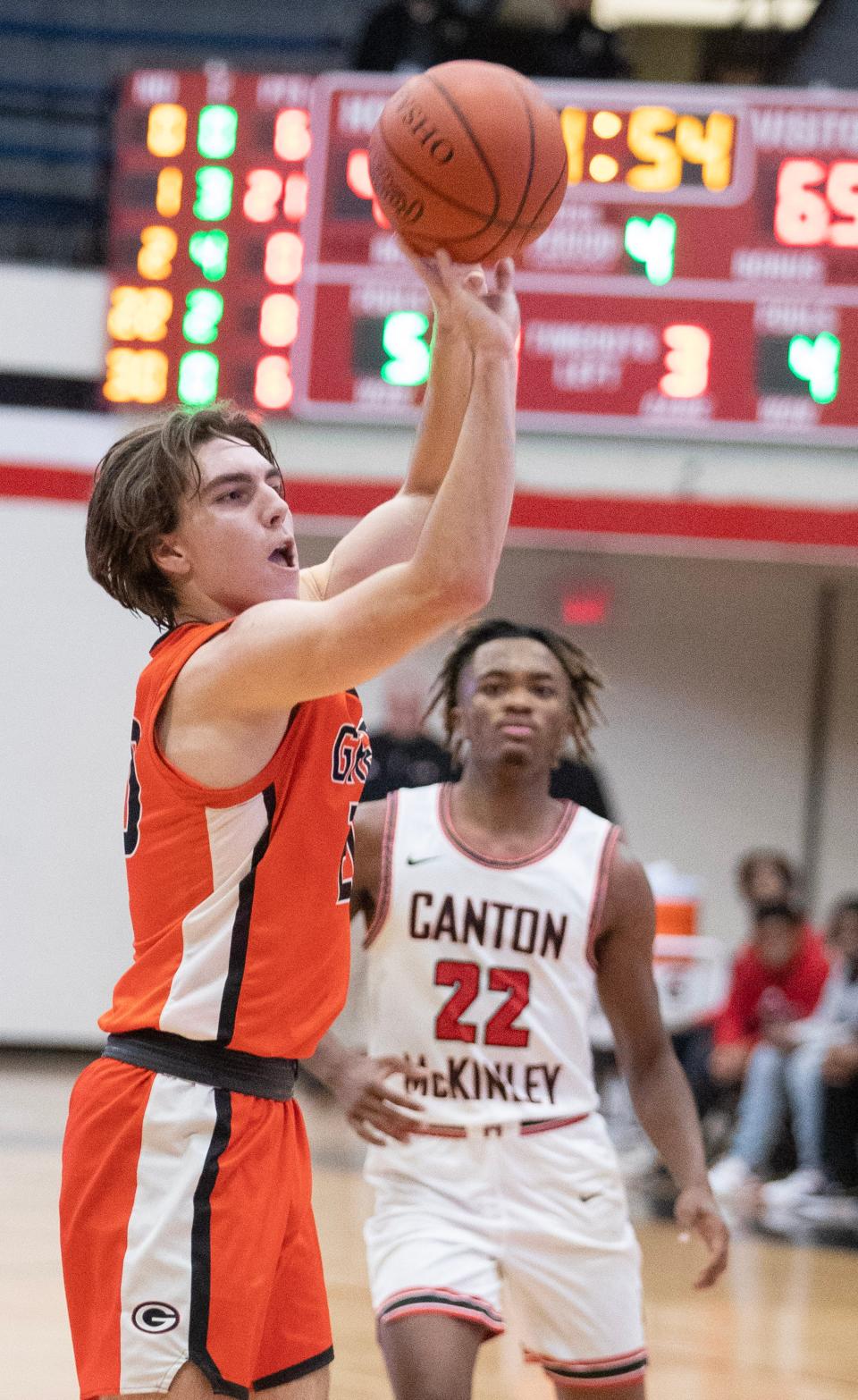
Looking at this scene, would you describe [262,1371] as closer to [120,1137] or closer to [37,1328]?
[120,1137]

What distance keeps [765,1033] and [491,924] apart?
4.36 meters

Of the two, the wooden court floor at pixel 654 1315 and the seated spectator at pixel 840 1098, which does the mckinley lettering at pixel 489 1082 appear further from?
the seated spectator at pixel 840 1098

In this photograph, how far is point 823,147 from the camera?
25.9 ft

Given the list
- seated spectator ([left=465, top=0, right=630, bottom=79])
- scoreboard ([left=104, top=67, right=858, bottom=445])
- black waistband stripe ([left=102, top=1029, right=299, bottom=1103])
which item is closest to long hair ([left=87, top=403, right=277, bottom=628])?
black waistband stripe ([left=102, top=1029, right=299, bottom=1103])

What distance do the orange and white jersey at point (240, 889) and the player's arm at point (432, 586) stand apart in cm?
15

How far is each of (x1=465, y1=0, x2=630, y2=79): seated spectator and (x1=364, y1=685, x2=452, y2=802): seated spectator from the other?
10.8ft

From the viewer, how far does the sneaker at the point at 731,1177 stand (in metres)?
6.93

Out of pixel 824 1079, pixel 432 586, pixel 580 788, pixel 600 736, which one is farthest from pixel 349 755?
pixel 600 736

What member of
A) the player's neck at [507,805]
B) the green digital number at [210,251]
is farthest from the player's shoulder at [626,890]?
the green digital number at [210,251]

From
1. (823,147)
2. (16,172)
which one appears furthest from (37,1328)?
(16,172)

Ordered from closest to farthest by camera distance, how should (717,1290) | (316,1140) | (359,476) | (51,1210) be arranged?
1. (717,1290)
2. (51,1210)
3. (316,1140)
4. (359,476)

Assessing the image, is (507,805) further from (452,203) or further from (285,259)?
(285,259)

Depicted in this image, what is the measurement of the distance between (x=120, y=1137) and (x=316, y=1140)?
5445mm

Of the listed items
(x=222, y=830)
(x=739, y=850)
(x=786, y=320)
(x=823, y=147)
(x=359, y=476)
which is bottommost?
(x=739, y=850)
